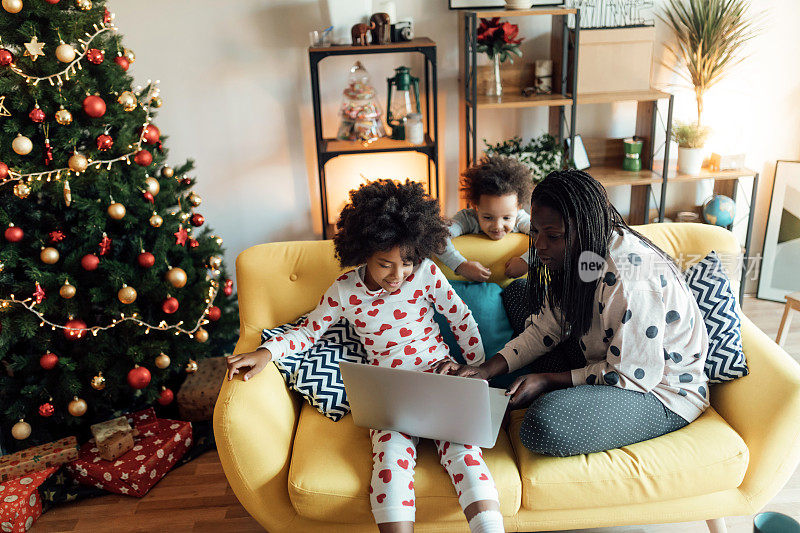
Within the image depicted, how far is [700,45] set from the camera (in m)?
2.71

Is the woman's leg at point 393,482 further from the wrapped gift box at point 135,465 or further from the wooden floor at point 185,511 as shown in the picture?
the wrapped gift box at point 135,465

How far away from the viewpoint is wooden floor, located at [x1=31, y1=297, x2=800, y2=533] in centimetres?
188

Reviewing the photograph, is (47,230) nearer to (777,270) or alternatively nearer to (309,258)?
(309,258)

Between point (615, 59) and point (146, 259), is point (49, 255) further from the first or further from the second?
point (615, 59)

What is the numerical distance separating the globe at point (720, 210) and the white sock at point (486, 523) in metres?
2.06

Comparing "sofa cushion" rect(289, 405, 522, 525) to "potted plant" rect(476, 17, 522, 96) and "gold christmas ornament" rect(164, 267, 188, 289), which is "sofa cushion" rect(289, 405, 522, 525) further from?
"potted plant" rect(476, 17, 522, 96)

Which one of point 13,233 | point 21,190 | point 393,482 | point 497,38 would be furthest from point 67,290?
point 497,38

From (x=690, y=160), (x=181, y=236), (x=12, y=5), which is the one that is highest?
(x=12, y=5)

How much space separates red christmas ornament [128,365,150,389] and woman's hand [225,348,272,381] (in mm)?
640

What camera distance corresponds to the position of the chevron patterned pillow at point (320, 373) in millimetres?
1792

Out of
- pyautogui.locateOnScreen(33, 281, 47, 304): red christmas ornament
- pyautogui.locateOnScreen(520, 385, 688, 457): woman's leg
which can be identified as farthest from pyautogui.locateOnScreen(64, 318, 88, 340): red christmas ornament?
pyautogui.locateOnScreen(520, 385, 688, 457): woman's leg

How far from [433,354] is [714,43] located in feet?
6.19

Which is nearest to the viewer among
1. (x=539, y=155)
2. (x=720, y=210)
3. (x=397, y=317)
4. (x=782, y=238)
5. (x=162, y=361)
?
(x=397, y=317)

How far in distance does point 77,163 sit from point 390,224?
104cm
